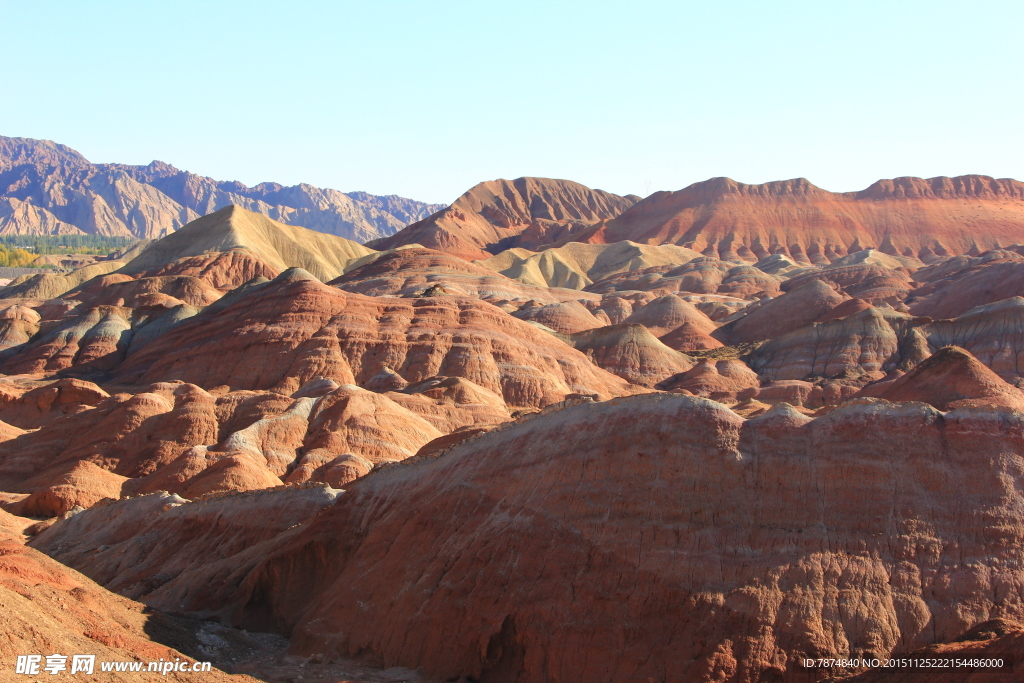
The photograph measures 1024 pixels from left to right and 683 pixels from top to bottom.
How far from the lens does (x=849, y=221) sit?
18675 centimetres

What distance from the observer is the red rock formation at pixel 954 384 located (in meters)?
51.2

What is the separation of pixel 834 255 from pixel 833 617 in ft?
550

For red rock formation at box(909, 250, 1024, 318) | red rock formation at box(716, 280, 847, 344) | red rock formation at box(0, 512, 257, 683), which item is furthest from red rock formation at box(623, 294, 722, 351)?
red rock formation at box(0, 512, 257, 683)

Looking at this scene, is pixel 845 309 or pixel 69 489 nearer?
pixel 69 489

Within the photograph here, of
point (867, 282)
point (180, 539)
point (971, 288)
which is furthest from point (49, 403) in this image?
point (867, 282)

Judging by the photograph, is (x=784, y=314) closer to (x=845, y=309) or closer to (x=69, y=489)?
(x=845, y=309)

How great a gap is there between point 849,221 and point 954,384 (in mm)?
141814

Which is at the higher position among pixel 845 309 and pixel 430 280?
pixel 430 280

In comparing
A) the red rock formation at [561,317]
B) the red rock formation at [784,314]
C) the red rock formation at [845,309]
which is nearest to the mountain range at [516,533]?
the red rock formation at [561,317]

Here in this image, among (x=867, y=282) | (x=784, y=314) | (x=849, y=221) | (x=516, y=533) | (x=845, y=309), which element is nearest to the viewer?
(x=516, y=533)

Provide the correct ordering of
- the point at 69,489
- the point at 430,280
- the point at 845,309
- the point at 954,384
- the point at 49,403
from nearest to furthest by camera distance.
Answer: the point at 69,489
the point at 954,384
the point at 49,403
the point at 845,309
the point at 430,280

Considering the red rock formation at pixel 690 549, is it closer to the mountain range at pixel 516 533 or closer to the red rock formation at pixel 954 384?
the mountain range at pixel 516 533

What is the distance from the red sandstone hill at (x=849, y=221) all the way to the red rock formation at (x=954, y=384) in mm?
122776

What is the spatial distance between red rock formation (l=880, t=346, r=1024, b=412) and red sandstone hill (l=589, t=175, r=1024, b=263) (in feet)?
403
